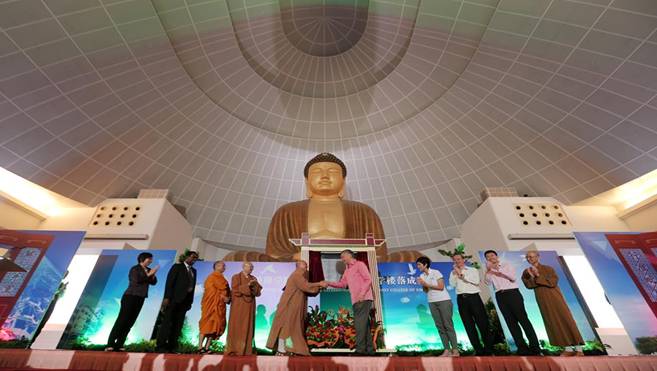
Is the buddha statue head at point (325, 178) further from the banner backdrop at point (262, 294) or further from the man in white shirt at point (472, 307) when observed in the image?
the man in white shirt at point (472, 307)

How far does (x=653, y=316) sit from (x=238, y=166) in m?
8.93

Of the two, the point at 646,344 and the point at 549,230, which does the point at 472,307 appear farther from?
the point at 549,230

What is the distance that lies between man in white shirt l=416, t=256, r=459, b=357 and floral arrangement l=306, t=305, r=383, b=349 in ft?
2.33

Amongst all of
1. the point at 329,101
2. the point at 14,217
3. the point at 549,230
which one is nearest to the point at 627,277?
the point at 549,230

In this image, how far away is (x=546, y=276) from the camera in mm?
4586

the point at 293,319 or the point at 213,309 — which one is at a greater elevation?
the point at 213,309

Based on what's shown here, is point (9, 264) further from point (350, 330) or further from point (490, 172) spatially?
point (490, 172)

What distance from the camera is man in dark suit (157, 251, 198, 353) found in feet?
13.0

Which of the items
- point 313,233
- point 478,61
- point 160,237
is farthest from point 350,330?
point 478,61

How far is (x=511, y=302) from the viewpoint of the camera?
4094 millimetres

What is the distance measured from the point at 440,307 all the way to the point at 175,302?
3258mm

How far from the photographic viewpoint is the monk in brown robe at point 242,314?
12.6ft

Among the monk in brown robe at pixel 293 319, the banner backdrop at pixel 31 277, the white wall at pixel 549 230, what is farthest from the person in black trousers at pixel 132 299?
the white wall at pixel 549 230

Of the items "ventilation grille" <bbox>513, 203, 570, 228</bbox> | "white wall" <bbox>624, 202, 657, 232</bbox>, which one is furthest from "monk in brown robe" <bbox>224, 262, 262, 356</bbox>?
"white wall" <bbox>624, 202, 657, 232</bbox>
